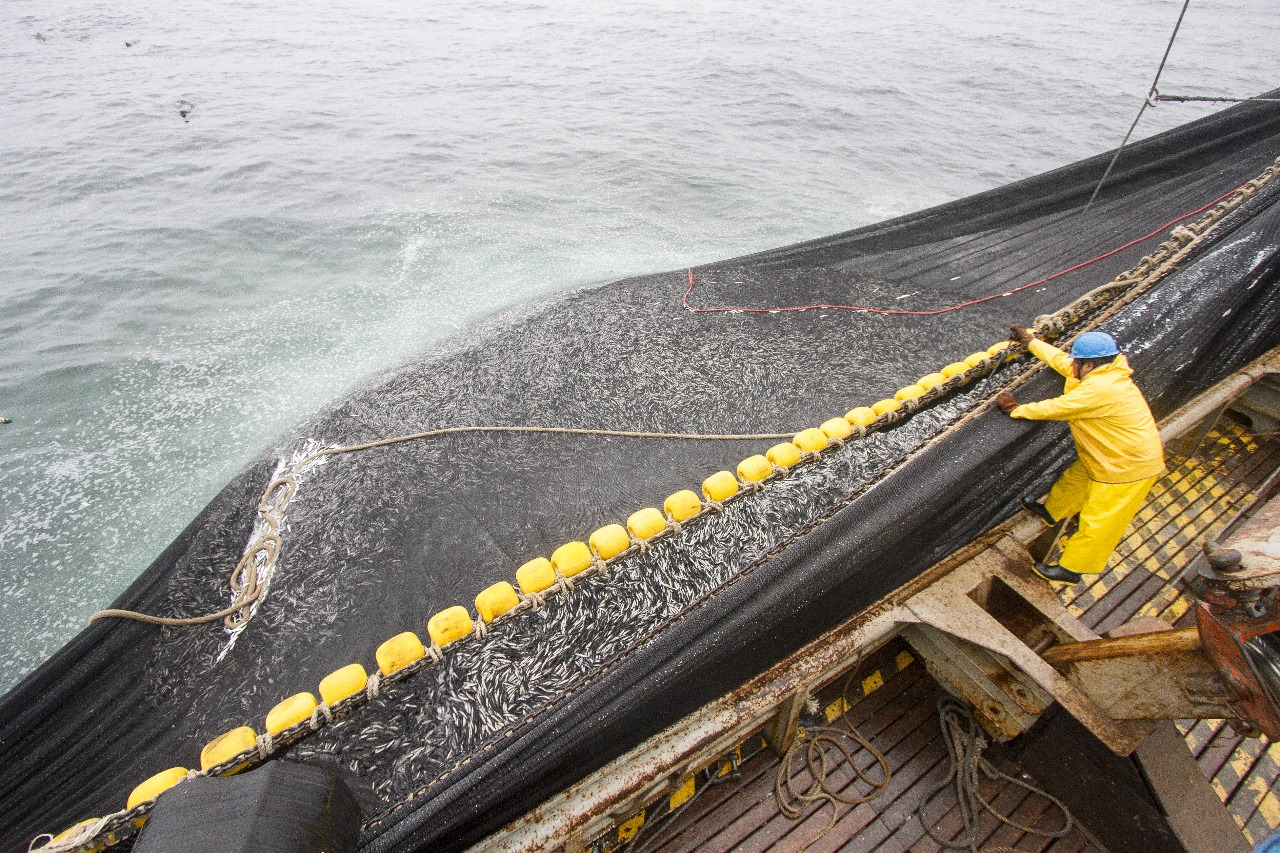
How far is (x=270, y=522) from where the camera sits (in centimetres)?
332

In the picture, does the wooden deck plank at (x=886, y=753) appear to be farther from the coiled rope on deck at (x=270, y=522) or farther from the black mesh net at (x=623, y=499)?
the coiled rope on deck at (x=270, y=522)

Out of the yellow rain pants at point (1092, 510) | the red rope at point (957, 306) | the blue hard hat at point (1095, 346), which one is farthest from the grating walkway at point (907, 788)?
the red rope at point (957, 306)

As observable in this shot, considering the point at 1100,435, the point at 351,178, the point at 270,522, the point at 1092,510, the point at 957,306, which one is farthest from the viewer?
the point at 351,178

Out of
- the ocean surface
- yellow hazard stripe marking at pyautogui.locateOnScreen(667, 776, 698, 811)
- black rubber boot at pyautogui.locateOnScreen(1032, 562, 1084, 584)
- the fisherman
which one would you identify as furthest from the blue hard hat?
the ocean surface

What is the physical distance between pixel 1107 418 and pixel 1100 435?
81 millimetres

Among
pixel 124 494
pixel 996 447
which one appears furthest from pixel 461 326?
pixel 996 447

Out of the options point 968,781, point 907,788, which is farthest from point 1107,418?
point 907,788

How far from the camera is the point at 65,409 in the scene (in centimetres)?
524

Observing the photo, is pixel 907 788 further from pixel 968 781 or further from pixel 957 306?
pixel 957 306

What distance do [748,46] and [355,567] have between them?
20.7m

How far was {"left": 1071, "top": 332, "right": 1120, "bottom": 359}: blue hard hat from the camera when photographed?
2.31 meters

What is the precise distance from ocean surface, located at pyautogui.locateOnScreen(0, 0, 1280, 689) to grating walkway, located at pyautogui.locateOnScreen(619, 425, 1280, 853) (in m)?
3.74

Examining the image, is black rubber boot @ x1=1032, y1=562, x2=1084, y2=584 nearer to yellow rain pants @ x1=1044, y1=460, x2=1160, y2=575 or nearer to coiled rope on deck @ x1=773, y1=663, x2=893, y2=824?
yellow rain pants @ x1=1044, y1=460, x2=1160, y2=575

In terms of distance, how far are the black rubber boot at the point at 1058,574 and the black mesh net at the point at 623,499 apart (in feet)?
1.26
